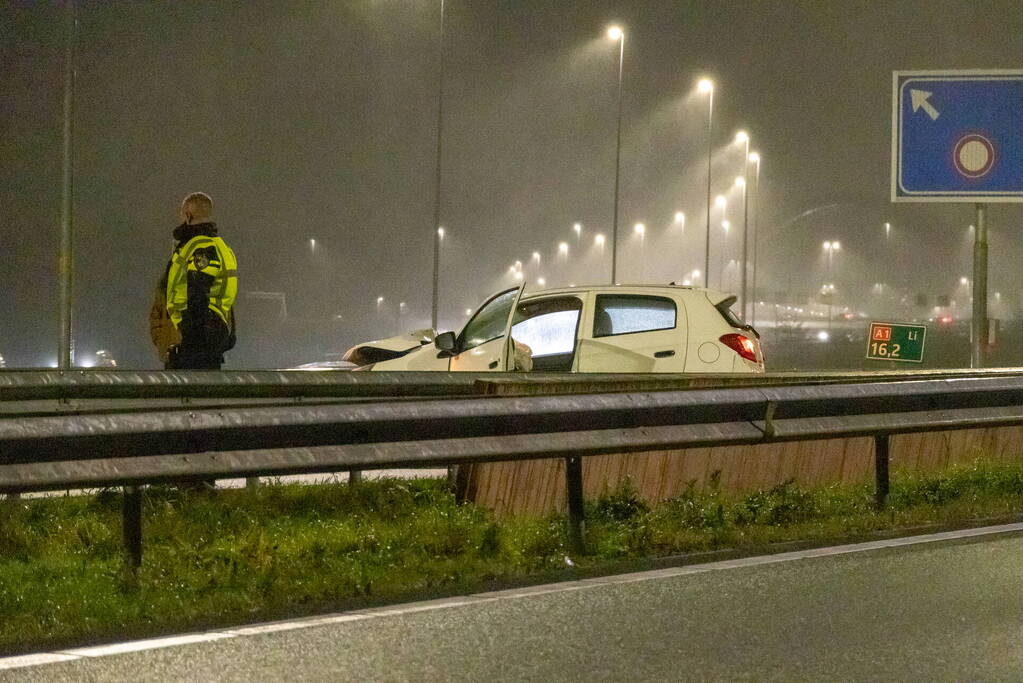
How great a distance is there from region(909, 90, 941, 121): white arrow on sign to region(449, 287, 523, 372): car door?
25.3 ft

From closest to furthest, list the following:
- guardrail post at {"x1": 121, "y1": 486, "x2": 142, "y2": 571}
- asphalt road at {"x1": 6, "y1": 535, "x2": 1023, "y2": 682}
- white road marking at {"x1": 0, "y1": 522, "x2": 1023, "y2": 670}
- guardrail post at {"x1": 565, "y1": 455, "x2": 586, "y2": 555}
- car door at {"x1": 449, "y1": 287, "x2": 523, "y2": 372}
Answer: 1. asphalt road at {"x1": 6, "y1": 535, "x2": 1023, "y2": 682}
2. white road marking at {"x1": 0, "y1": 522, "x2": 1023, "y2": 670}
3. guardrail post at {"x1": 121, "y1": 486, "x2": 142, "y2": 571}
4. guardrail post at {"x1": 565, "y1": 455, "x2": 586, "y2": 555}
5. car door at {"x1": 449, "y1": 287, "x2": 523, "y2": 372}

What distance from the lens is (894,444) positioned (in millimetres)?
11578

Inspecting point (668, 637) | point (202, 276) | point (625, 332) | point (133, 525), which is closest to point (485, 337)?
point (625, 332)

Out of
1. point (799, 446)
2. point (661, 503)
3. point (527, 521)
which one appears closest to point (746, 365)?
point (799, 446)

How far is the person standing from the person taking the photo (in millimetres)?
9945

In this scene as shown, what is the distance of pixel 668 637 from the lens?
604cm

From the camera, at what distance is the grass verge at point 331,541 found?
6473mm

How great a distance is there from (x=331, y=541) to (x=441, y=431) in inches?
33.0

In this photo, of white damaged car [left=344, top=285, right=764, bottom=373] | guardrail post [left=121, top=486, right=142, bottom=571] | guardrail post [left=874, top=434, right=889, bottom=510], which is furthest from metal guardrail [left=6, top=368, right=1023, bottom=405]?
guardrail post [left=121, top=486, right=142, bottom=571]

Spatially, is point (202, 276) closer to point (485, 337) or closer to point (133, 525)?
point (133, 525)

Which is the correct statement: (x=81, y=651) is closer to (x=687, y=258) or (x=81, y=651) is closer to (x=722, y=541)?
(x=722, y=541)

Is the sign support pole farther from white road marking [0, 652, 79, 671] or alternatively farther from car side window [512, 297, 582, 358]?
white road marking [0, 652, 79, 671]

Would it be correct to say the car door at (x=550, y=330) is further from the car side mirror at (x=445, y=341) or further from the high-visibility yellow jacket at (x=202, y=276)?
the high-visibility yellow jacket at (x=202, y=276)

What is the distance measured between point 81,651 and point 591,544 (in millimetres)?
3015
